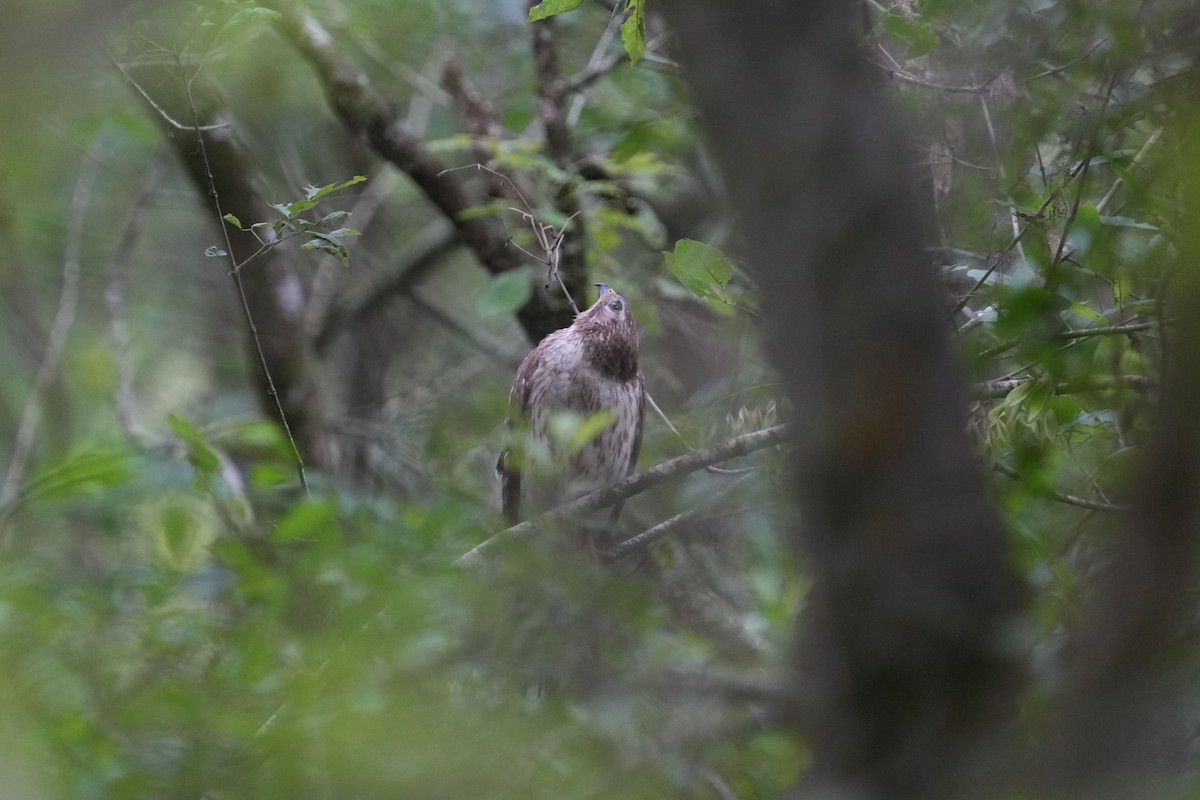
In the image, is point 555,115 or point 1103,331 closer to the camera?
point 1103,331

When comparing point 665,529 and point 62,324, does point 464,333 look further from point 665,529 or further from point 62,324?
point 665,529

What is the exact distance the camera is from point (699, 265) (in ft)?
12.0

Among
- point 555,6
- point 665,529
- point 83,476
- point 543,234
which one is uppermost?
point 555,6

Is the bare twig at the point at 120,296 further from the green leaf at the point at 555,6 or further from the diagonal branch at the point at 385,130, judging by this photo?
the green leaf at the point at 555,6

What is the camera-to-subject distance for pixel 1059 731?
1359 millimetres

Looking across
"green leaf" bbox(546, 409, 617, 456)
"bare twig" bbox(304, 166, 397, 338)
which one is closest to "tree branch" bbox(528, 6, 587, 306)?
"bare twig" bbox(304, 166, 397, 338)

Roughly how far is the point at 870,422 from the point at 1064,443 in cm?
226

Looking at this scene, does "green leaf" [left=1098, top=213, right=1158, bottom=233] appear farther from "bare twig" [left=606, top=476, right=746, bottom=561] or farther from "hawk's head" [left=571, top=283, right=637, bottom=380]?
"hawk's head" [left=571, top=283, right=637, bottom=380]

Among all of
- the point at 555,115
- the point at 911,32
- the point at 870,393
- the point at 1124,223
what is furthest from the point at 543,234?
the point at 870,393

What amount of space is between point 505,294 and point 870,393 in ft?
12.7

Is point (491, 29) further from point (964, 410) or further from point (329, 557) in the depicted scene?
point (964, 410)

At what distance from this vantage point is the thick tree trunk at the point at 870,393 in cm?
149

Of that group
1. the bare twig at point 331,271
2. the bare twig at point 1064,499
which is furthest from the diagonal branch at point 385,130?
the bare twig at point 1064,499

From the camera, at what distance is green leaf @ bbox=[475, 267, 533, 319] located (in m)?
5.19
